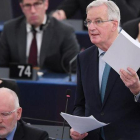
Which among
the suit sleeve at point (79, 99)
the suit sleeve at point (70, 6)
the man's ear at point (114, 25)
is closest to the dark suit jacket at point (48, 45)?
the suit sleeve at point (70, 6)

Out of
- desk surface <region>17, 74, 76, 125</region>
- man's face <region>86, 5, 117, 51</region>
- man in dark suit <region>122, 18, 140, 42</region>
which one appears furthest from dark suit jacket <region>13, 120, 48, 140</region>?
man in dark suit <region>122, 18, 140, 42</region>

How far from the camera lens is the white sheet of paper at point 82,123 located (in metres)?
2.78

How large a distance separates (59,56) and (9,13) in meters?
1.61

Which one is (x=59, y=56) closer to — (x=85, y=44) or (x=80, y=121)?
(x=85, y=44)

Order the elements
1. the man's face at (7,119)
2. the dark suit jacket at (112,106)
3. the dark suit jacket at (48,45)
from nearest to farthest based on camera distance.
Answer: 1. the dark suit jacket at (112,106)
2. the man's face at (7,119)
3. the dark suit jacket at (48,45)

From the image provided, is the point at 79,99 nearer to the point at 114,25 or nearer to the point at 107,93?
the point at 107,93

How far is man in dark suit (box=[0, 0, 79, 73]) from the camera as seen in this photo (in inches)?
192

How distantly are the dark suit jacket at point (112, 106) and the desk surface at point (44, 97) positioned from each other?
1.25 m

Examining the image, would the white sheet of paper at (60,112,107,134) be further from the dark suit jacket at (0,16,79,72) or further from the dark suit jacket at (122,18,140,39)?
the dark suit jacket at (122,18,140,39)

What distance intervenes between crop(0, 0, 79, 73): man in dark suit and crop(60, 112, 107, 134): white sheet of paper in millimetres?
1949

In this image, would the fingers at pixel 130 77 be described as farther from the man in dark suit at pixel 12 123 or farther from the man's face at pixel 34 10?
the man's face at pixel 34 10

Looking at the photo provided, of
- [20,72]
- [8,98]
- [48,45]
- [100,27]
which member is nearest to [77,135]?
[8,98]

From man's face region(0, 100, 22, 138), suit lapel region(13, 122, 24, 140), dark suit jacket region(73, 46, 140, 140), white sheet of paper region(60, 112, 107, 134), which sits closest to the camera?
white sheet of paper region(60, 112, 107, 134)

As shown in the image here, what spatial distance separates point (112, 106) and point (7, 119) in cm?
64
